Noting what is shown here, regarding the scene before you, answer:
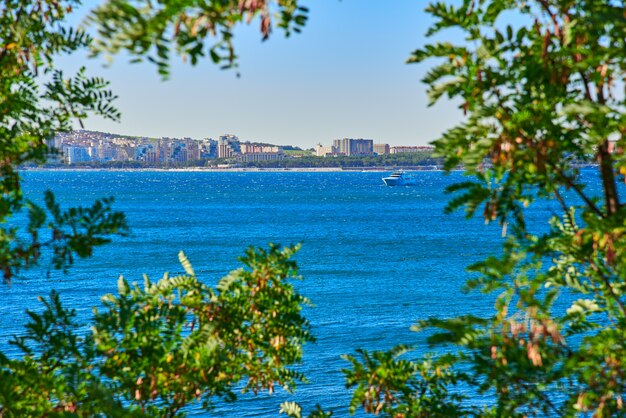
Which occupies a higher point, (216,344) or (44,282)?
(216,344)

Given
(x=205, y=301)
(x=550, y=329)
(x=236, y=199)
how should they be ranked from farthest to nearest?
(x=236, y=199) → (x=205, y=301) → (x=550, y=329)

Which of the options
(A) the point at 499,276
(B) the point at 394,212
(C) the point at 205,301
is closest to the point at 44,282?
(C) the point at 205,301

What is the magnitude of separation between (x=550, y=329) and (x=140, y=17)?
7.31 ft

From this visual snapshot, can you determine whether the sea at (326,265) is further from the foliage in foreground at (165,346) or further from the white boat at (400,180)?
the white boat at (400,180)

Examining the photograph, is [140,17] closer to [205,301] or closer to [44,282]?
[205,301]

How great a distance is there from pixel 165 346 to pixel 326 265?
50.5 metres

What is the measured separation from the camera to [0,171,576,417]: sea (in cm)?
3222

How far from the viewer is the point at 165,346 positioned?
6.19m

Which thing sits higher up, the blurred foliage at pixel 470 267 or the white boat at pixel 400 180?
the blurred foliage at pixel 470 267

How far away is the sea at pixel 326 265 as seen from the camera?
3222 centimetres

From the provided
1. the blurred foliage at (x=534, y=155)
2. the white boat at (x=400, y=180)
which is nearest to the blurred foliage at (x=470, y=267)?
the blurred foliage at (x=534, y=155)

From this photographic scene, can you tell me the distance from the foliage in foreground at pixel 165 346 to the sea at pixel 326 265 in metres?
0.65

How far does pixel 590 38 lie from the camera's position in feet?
14.1

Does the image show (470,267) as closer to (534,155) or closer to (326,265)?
(534,155)
